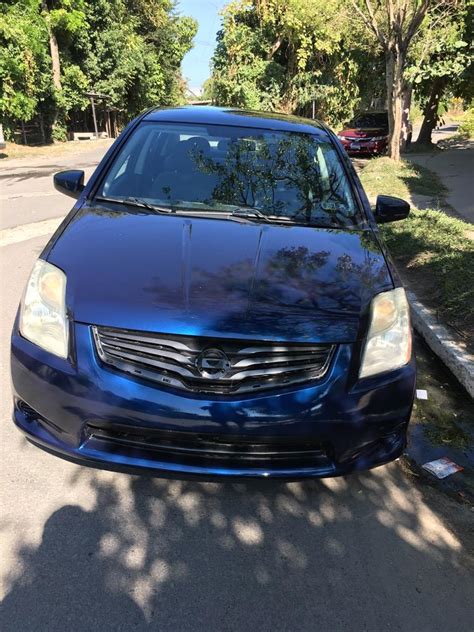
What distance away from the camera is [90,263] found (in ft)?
8.38

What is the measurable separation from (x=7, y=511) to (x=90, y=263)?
1.18 meters

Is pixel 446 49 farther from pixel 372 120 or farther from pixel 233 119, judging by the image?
pixel 233 119

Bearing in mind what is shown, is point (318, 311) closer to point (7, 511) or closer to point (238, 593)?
point (238, 593)

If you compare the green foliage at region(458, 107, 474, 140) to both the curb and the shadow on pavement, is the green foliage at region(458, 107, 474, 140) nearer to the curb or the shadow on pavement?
the curb

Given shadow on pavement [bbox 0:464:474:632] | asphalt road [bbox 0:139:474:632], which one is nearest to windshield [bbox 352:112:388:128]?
asphalt road [bbox 0:139:474:632]

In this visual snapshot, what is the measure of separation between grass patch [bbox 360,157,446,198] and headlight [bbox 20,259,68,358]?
31.2 ft

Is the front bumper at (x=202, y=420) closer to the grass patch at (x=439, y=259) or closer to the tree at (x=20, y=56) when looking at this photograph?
the grass patch at (x=439, y=259)

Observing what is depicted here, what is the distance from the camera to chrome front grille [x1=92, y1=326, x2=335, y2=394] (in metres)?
2.20

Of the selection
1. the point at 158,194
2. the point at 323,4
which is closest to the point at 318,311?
the point at 158,194

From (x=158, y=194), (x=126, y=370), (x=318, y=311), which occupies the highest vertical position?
(x=158, y=194)

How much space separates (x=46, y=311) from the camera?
2.40m

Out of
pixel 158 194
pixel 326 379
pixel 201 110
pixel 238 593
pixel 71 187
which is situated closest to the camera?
pixel 238 593

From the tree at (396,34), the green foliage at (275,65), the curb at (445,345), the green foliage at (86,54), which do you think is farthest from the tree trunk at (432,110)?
the curb at (445,345)

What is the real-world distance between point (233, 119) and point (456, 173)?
1293 cm
